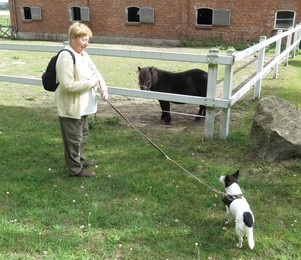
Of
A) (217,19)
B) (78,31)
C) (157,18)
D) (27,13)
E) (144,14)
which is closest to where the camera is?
(78,31)

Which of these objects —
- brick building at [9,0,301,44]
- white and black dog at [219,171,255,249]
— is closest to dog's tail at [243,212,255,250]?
white and black dog at [219,171,255,249]

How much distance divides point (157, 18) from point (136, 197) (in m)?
20.0

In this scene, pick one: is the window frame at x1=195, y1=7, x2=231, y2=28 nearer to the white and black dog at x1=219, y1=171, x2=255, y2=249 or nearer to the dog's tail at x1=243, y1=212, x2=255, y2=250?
the white and black dog at x1=219, y1=171, x2=255, y2=249

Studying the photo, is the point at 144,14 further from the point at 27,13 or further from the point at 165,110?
the point at 165,110

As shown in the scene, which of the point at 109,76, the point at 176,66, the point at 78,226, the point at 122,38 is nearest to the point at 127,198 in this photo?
the point at 78,226

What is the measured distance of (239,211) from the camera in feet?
9.65

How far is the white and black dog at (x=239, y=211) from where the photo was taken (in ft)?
9.33

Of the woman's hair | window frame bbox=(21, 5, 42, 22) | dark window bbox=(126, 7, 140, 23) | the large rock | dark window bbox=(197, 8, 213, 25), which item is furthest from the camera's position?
window frame bbox=(21, 5, 42, 22)

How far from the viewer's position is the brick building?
1969cm

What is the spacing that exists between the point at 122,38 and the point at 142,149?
19687 millimetres

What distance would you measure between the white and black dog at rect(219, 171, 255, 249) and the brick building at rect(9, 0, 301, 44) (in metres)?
18.3

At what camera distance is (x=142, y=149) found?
16.9ft

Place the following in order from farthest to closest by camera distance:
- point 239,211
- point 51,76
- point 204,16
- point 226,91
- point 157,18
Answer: point 157,18 < point 204,16 < point 226,91 < point 51,76 < point 239,211

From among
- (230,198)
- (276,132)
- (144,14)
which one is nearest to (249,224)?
(230,198)
